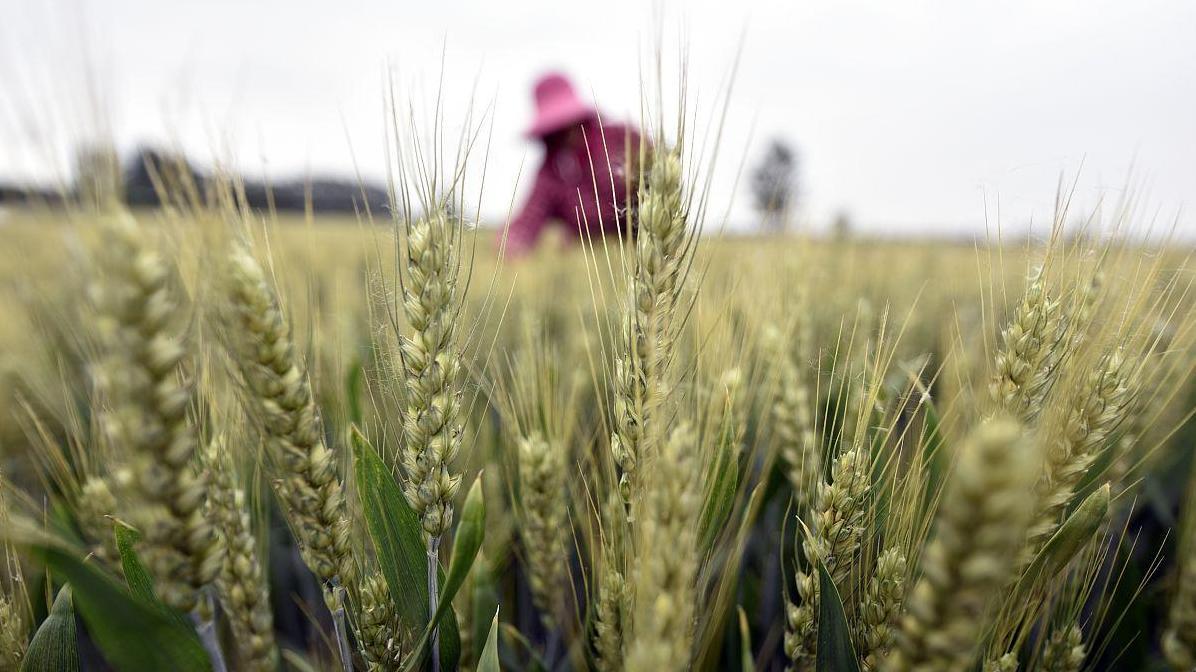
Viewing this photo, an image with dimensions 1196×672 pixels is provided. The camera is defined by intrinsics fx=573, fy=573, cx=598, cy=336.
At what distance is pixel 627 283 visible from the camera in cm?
63

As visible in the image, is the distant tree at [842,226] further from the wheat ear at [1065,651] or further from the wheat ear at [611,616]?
the wheat ear at [611,616]

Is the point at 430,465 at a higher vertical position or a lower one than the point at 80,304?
lower

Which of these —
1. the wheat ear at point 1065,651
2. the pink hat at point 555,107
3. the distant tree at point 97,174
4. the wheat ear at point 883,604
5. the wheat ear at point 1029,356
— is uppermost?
the pink hat at point 555,107

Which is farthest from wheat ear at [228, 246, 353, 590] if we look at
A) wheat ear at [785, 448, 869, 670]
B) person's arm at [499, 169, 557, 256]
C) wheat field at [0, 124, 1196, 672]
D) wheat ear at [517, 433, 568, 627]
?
person's arm at [499, 169, 557, 256]

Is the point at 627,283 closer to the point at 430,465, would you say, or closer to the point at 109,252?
the point at 430,465

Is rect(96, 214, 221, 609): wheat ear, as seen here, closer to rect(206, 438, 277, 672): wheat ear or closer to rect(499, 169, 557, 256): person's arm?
rect(206, 438, 277, 672): wheat ear

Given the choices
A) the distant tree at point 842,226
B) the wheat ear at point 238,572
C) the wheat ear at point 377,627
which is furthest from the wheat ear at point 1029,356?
the distant tree at point 842,226

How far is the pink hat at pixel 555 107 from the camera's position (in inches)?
135

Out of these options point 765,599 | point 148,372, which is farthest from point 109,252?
point 765,599

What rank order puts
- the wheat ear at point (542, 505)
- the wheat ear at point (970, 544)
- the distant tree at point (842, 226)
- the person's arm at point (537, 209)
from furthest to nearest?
the person's arm at point (537, 209), the distant tree at point (842, 226), the wheat ear at point (542, 505), the wheat ear at point (970, 544)

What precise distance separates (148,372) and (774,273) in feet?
3.66

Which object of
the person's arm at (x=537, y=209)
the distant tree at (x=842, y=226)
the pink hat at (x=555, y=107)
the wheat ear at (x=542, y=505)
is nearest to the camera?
the wheat ear at (x=542, y=505)

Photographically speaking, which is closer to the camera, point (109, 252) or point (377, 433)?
point (109, 252)

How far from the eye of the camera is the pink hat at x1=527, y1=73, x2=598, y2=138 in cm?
343
